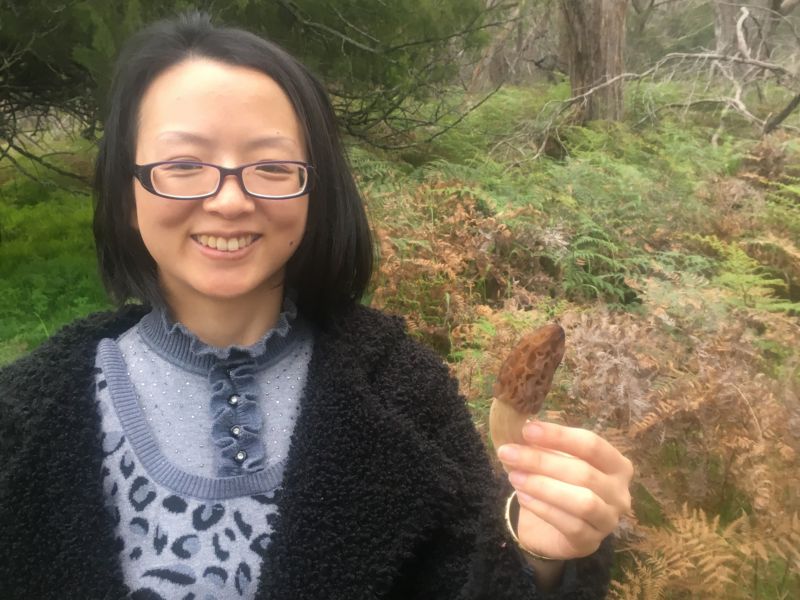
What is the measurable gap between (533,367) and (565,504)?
0.85ft

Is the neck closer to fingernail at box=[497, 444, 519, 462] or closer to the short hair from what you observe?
the short hair

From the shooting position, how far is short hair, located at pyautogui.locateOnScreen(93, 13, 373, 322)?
151cm

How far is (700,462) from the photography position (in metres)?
2.52

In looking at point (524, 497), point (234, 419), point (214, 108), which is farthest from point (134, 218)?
point (524, 497)

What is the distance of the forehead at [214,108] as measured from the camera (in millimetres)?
1397

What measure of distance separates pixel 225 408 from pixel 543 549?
779mm

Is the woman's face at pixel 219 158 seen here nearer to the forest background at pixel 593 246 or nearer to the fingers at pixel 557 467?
the fingers at pixel 557 467

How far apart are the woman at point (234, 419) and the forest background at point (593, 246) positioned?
40.2 inches

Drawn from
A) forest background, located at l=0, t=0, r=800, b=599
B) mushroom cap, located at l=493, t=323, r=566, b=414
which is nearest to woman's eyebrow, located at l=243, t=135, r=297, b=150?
mushroom cap, located at l=493, t=323, r=566, b=414

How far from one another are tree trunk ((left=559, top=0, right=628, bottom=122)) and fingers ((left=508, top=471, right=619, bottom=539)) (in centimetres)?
773

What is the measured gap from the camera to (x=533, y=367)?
4.03 ft

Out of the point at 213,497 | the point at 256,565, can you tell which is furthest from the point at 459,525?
the point at 213,497

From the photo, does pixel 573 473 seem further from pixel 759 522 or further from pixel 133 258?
pixel 759 522

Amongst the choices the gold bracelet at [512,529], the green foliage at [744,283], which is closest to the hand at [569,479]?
the gold bracelet at [512,529]
